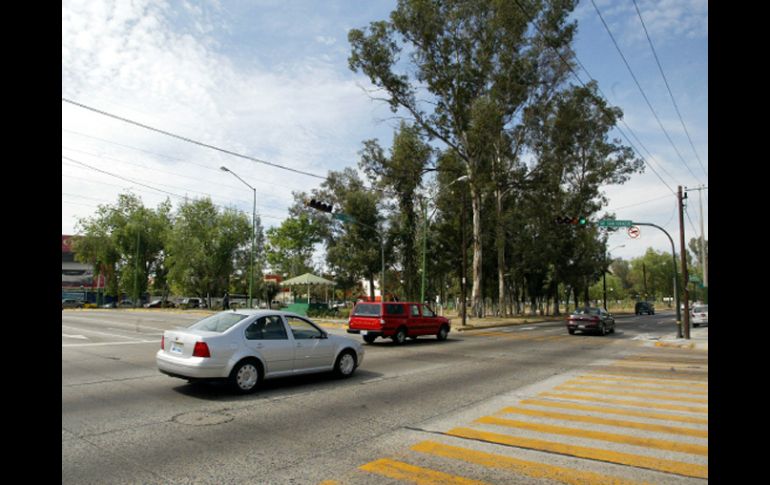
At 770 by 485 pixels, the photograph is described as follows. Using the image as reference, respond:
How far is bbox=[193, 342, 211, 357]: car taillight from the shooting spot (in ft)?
28.5

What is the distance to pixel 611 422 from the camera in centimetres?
758

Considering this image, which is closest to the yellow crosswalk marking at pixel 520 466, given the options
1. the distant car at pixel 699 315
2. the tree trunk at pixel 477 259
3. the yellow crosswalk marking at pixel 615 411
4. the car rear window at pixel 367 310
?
the yellow crosswalk marking at pixel 615 411

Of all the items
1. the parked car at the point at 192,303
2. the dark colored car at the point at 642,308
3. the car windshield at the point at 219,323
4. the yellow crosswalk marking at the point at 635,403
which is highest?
the car windshield at the point at 219,323

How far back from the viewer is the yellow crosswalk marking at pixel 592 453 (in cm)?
547

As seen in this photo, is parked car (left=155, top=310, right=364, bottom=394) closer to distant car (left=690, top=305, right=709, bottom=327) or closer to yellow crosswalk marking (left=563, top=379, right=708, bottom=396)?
yellow crosswalk marking (left=563, top=379, right=708, bottom=396)

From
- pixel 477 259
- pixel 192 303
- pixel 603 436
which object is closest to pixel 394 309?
pixel 603 436

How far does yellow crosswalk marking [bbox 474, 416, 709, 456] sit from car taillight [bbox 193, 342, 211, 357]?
15.6 feet

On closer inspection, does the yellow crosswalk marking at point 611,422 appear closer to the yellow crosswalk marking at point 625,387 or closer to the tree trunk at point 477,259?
the yellow crosswalk marking at point 625,387

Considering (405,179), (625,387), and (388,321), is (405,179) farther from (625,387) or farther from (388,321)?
(625,387)

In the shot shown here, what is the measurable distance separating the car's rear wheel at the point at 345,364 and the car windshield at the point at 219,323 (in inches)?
98.7

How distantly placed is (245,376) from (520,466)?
5530mm
